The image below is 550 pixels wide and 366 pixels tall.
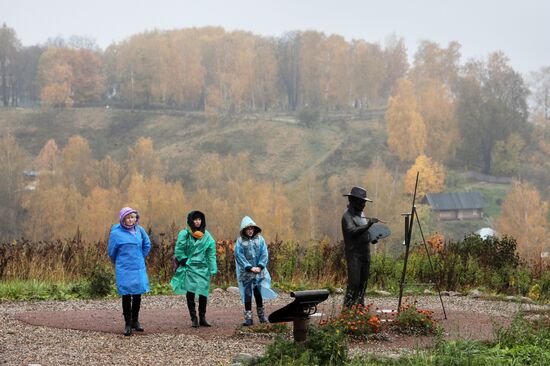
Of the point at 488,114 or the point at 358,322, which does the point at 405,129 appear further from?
the point at 358,322

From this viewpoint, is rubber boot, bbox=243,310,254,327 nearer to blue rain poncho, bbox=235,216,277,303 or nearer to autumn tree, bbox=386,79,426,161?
blue rain poncho, bbox=235,216,277,303

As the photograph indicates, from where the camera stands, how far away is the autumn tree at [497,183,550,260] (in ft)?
247

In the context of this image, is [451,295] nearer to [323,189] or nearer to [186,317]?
[186,317]

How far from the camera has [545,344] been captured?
1005cm

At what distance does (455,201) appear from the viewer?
86.8 m

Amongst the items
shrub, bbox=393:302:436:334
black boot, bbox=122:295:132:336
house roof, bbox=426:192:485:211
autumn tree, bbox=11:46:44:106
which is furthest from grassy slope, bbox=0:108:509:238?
black boot, bbox=122:295:132:336

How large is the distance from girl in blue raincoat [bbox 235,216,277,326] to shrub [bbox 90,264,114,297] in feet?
12.7

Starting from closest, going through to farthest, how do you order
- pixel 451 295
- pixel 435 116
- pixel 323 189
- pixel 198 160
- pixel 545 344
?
pixel 545 344 < pixel 451 295 < pixel 323 189 < pixel 198 160 < pixel 435 116

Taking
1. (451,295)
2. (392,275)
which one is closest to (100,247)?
(392,275)

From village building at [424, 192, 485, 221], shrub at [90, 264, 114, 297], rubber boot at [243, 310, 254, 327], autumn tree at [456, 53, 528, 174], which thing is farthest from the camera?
autumn tree at [456, 53, 528, 174]

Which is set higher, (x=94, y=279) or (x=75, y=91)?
(x=75, y=91)

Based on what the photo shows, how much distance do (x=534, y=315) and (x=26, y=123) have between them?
109188mm

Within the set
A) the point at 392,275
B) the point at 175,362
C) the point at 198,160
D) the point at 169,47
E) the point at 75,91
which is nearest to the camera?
the point at 175,362

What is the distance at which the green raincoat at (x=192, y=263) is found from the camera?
38.3 feet
